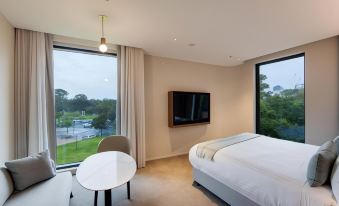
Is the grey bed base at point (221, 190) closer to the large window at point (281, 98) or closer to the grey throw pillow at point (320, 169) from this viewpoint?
the grey throw pillow at point (320, 169)

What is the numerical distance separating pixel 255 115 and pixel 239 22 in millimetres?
3271

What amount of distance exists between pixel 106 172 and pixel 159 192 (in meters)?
1.11

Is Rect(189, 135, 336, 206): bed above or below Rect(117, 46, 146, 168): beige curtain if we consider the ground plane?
below

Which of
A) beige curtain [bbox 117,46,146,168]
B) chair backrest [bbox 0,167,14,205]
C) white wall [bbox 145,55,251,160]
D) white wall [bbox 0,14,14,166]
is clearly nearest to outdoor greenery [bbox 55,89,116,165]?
beige curtain [bbox 117,46,146,168]

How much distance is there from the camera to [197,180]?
2914 millimetres

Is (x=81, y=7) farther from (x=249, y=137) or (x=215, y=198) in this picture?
(x=249, y=137)

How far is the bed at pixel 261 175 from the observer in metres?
1.63

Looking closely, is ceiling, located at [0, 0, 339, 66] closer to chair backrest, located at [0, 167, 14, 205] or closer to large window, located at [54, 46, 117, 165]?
large window, located at [54, 46, 117, 165]

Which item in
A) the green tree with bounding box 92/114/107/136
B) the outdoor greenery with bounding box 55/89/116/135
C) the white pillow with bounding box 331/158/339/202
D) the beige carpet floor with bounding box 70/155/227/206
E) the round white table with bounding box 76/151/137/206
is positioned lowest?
the beige carpet floor with bounding box 70/155/227/206

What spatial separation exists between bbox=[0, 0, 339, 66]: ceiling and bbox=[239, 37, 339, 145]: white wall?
517 millimetres

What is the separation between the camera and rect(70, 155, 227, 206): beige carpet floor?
250cm

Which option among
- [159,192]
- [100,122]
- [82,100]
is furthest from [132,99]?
[159,192]

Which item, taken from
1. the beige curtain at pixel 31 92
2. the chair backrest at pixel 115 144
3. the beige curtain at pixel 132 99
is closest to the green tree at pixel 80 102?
the beige curtain at pixel 31 92

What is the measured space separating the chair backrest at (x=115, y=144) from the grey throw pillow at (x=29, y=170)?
2.48 ft
